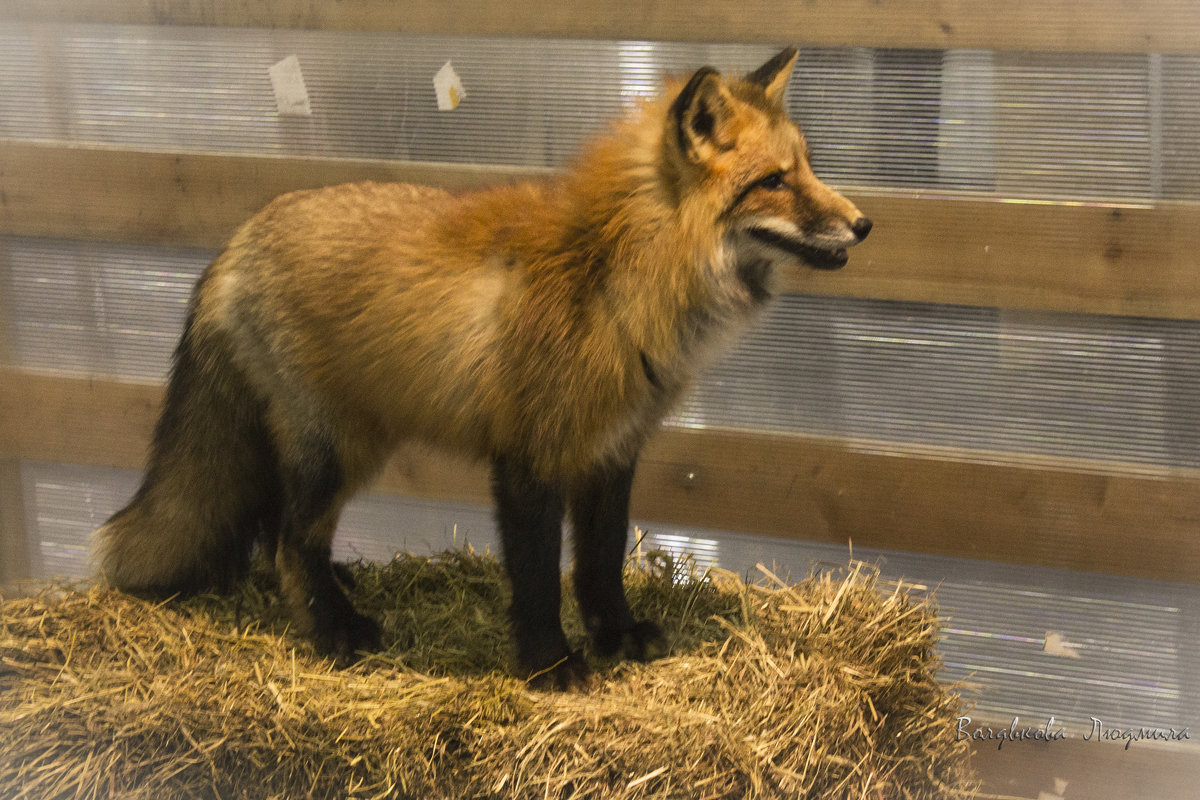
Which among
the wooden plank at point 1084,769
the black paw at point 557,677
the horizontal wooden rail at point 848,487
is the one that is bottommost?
the wooden plank at point 1084,769

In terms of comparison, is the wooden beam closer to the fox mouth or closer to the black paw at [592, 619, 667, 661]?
the fox mouth

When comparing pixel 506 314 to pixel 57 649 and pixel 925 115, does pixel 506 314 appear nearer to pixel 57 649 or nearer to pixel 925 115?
pixel 925 115

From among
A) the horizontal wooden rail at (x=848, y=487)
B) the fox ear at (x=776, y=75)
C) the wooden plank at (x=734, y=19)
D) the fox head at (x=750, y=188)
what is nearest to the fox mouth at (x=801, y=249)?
the fox head at (x=750, y=188)

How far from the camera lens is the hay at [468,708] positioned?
1.74m

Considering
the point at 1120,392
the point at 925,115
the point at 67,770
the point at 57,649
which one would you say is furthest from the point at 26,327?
the point at 1120,392

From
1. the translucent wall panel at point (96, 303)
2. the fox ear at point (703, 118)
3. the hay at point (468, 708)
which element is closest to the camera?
the fox ear at point (703, 118)

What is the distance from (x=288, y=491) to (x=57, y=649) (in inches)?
25.3

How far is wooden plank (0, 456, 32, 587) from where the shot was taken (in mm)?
2750

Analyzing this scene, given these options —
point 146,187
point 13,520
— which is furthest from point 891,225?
point 13,520

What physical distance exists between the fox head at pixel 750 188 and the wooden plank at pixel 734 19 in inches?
24.0

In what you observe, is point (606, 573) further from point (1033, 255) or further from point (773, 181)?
point (1033, 255)

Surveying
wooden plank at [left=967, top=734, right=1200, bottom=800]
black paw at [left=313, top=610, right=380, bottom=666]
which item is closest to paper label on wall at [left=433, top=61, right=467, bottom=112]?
black paw at [left=313, top=610, right=380, bottom=666]

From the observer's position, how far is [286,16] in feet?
7.66

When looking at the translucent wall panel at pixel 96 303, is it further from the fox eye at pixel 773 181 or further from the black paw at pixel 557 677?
the fox eye at pixel 773 181
